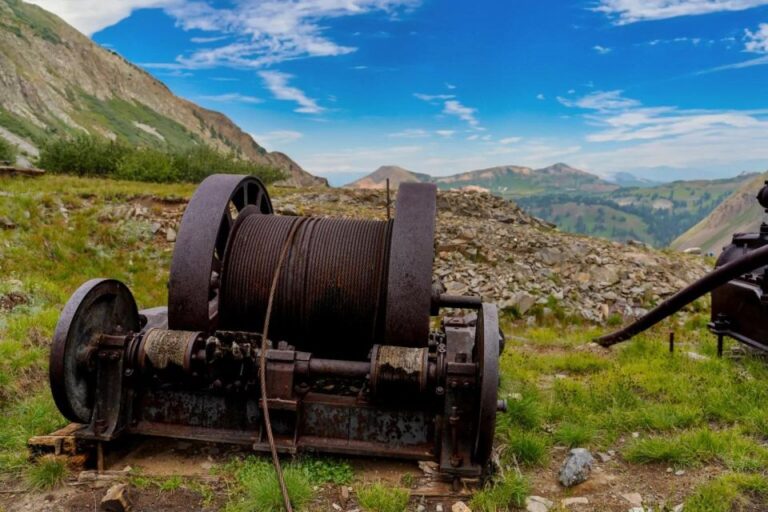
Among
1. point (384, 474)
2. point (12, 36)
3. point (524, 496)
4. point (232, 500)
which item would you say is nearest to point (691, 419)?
point (524, 496)

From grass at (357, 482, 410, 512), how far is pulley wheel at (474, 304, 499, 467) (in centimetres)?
62

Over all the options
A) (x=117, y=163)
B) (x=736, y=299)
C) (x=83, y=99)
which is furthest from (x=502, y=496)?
(x=83, y=99)

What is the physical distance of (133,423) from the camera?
4359 mm

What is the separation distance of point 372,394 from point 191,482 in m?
1.42

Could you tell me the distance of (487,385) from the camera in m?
3.83

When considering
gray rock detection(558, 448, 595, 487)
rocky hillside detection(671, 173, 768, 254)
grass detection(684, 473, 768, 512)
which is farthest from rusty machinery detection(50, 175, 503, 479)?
rocky hillside detection(671, 173, 768, 254)

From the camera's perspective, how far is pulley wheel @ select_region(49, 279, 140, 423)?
3982 mm

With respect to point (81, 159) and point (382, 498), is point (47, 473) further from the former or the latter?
point (81, 159)

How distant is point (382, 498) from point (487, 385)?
1.03 meters

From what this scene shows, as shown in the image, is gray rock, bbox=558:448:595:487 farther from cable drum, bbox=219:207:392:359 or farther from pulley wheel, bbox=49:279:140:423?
pulley wheel, bbox=49:279:140:423

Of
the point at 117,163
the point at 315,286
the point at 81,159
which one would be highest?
the point at 81,159

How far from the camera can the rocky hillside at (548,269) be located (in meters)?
12.7

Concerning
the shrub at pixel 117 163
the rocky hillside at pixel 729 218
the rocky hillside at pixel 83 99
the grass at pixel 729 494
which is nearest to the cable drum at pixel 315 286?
the grass at pixel 729 494

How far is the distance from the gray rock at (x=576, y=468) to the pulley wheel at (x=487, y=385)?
0.67m
